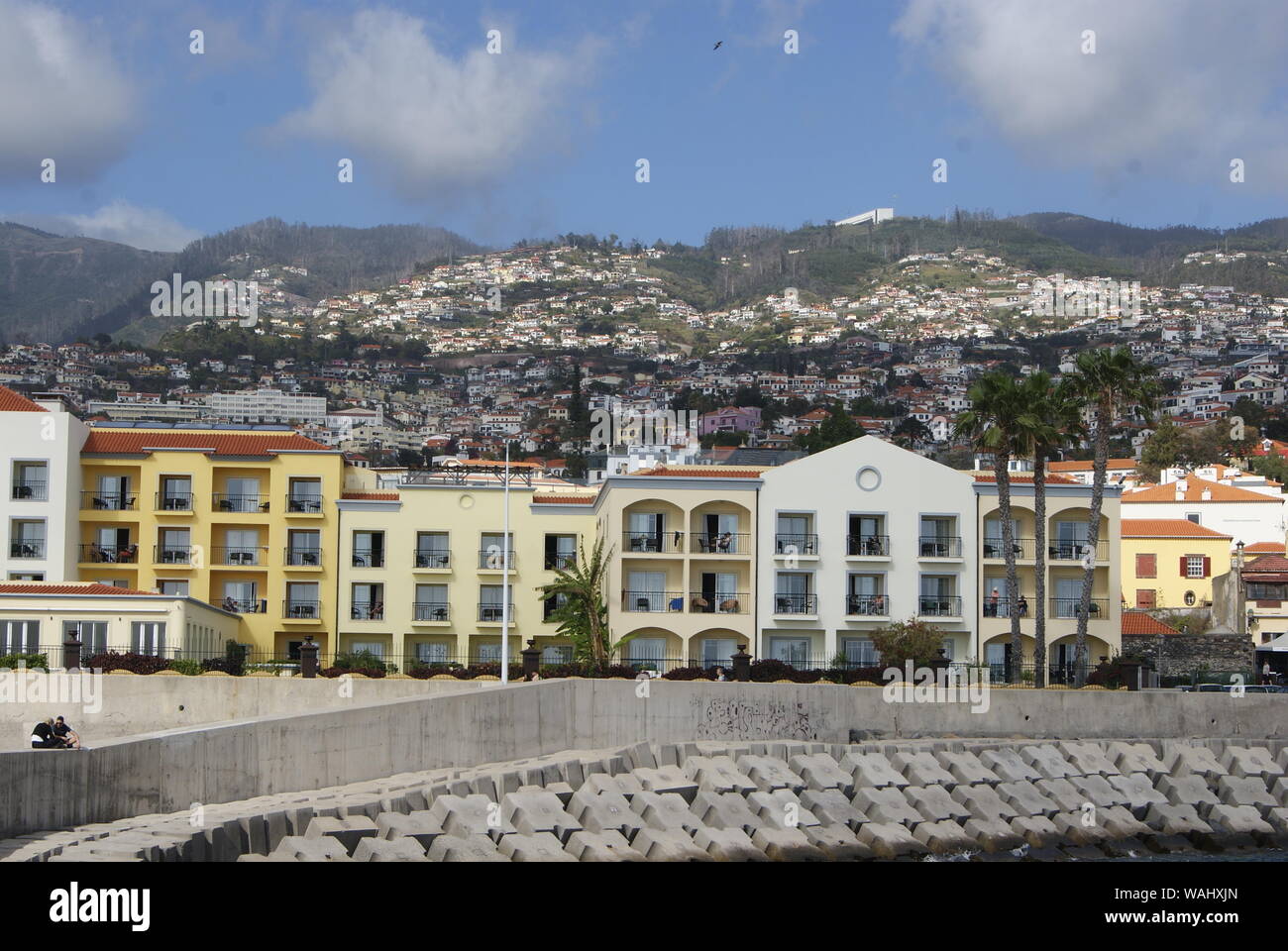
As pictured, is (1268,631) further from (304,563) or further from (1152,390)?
(304,563)

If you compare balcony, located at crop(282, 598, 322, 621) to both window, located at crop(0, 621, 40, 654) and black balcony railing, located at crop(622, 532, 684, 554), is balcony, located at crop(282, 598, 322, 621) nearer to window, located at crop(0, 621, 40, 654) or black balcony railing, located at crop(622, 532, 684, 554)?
black balcony railing, located at crop(622, 532, 684, 554)

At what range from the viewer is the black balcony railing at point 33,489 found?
61.8 m

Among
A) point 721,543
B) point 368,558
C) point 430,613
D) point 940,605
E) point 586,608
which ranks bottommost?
point 430,613

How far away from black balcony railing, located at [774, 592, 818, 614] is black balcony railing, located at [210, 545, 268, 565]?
18.7 m

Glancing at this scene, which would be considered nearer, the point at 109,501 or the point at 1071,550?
the point at 1071,550

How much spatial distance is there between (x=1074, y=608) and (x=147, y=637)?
31.5 m

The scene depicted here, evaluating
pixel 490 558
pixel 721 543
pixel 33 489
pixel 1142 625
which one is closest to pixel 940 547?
pixel 721 543

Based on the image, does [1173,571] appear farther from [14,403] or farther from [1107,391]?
[14,403]

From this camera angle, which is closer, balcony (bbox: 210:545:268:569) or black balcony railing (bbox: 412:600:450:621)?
black balcony railing (bbox: 412:600:450:621)

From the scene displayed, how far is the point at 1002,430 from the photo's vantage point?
55.9m

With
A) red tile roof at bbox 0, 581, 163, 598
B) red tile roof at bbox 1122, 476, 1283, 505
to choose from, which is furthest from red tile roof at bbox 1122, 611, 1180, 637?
red tile roof at bbox 0, 581, 163, 598

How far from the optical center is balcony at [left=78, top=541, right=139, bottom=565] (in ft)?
207

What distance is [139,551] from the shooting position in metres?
63.0
